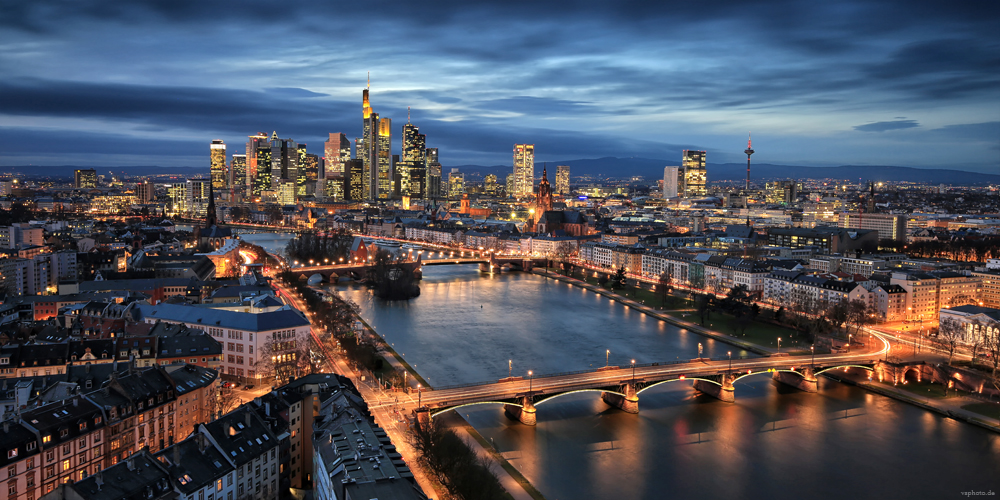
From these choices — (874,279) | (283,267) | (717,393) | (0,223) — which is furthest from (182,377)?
(0,223)

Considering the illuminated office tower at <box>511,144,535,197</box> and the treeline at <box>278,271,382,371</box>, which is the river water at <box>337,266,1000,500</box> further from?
the illuminated office tower at <box>511,144,535,197</box>

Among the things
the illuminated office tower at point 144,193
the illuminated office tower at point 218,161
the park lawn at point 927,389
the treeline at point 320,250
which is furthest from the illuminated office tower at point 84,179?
the park lawn at point 927,389

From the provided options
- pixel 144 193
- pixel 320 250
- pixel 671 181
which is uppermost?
pixel 671 181

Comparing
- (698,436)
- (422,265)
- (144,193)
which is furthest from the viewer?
(144,193)

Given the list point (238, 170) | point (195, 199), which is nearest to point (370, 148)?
point (195, 199)

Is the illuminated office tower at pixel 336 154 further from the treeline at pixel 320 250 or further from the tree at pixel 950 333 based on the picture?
the tree at pixel 950 333

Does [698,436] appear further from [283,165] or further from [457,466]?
[283,165]
